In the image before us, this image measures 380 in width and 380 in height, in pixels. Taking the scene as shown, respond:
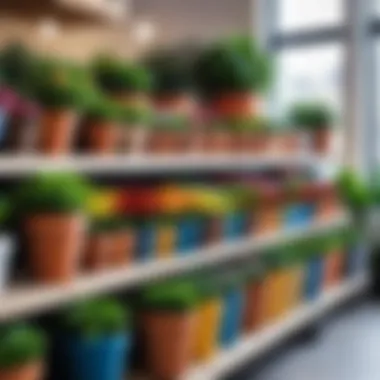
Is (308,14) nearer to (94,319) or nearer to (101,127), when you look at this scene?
(101,127)

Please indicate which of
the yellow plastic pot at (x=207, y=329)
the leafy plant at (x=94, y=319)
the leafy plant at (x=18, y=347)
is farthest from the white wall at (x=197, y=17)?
the leafy plant at (x=18, y=347)

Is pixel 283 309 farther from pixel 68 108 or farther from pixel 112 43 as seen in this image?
pixel 68 108

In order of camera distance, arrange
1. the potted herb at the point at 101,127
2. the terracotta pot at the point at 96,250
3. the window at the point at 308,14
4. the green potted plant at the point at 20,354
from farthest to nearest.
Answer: the window at the point at 308,14 → the potted herb at the point at 101,127 → the terracotta pot at the point at 96,250 → the green potted plant at the point at 20,354

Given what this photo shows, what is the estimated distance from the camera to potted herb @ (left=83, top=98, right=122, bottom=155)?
9.51ft

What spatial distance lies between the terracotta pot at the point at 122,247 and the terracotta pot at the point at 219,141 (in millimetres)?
885

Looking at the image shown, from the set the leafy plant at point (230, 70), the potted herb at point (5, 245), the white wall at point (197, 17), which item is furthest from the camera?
the white wall at point (197, 17)

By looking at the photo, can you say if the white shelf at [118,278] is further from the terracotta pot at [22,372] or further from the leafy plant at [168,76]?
the leafy plant at [168,76]

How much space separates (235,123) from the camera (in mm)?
4152

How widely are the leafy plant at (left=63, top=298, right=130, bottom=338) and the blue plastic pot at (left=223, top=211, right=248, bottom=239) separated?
1143 millimetres

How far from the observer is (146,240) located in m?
3.11

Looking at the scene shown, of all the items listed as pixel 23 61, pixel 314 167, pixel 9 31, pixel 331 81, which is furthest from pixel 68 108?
pixel 331 81

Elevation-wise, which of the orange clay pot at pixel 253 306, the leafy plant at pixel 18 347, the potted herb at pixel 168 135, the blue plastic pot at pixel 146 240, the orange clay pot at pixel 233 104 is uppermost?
the orange clay pot at pixel 233 104

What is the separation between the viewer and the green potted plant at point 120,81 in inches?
127

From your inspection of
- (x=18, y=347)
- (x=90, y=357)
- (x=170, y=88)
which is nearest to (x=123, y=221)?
(x=90, y=357)
